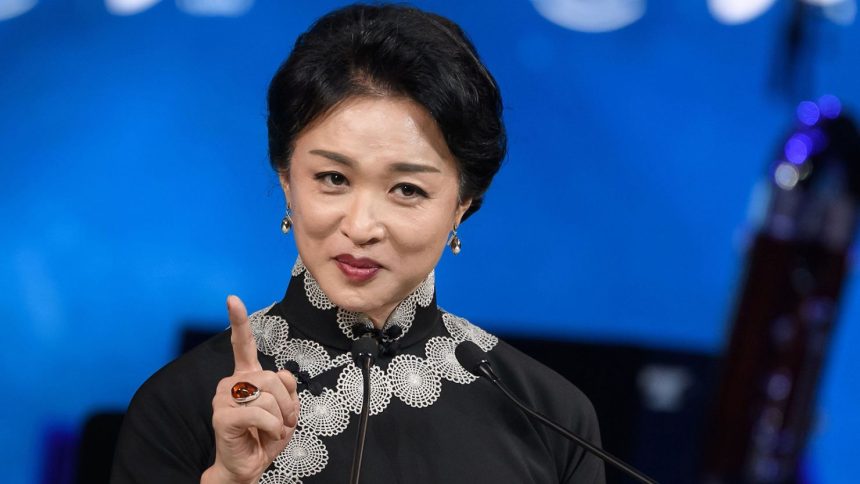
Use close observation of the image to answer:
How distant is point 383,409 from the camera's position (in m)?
1.46

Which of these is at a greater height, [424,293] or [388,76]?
[388,76]

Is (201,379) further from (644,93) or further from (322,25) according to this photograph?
(644,93)

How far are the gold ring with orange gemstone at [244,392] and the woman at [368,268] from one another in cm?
14

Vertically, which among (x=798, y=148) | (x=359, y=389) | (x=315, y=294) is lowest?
(x=359, y=389)

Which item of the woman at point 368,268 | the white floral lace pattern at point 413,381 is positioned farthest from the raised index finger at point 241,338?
the white floral lace pattern at point 413,381

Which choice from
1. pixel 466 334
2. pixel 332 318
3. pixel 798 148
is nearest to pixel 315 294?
pixel 332 318

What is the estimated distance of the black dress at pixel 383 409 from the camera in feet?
4.49

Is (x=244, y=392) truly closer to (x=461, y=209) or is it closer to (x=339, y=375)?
(x=339, y=375)

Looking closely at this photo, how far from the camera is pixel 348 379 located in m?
1.46

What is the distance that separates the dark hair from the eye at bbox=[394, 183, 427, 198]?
0.06 metres

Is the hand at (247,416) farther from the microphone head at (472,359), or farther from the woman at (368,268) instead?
the microphone head at (472,359)

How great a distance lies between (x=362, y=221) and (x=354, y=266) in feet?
0.22

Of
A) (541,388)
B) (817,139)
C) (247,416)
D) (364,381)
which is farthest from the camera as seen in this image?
(817,139)

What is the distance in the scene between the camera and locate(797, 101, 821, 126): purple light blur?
2.40 metres
